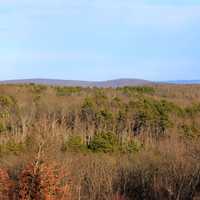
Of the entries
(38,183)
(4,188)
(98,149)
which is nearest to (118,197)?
(98,149)

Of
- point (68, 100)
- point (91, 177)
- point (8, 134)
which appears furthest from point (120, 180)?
point (68, 100)

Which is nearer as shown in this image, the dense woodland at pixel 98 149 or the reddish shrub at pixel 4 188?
the reddish shrub at pixel 4 188

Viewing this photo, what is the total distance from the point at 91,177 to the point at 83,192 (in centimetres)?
92

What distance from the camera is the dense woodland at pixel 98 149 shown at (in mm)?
17531

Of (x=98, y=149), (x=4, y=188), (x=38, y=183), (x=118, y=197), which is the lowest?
(x=118, y=197)

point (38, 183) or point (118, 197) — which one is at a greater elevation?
point (38, 183)

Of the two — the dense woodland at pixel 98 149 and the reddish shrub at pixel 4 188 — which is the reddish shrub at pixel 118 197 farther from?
the reddish shrub at pixel 4 188

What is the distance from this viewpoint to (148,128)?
144 ft

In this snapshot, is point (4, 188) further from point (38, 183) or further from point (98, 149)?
point (98, 149)

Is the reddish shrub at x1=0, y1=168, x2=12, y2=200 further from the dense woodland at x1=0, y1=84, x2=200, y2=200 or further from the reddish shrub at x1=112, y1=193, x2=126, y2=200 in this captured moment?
the reddish shrub at x1=112, y1=193, x2=126, y2=200

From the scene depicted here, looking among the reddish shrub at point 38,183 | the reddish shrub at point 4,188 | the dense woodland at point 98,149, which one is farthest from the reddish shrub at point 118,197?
the reddish shrub at point 38,183

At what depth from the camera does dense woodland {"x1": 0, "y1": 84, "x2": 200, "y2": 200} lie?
57.5 feet

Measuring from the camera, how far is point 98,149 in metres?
35.3

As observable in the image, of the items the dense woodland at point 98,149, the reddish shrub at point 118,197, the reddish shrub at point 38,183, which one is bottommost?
the reddish shrub at point 118,197
